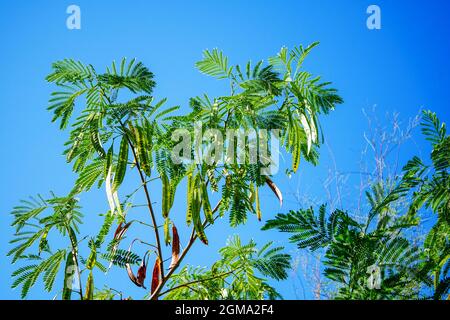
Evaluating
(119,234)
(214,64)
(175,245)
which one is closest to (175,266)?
(175,245)

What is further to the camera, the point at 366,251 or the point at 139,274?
the point at 139,274

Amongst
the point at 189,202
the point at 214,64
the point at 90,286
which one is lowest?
the point at 90,286

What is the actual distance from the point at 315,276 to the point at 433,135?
228 inches

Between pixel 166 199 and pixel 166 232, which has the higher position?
pixel 166 199

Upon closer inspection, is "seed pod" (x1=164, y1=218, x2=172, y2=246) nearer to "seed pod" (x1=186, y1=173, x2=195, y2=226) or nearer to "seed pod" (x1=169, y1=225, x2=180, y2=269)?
"seed pod" (x1=169, y1=225, x2=180, y2=269)

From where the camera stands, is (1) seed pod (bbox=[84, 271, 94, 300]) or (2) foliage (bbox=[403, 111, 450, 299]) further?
(1) seed pod (bbox=[84, 271, 94, 300])

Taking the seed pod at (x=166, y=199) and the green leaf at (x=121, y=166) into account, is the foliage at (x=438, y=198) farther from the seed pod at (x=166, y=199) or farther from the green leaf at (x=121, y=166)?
the green leaf at (x=121, y=166)

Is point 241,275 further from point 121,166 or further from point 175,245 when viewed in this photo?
point 121,166

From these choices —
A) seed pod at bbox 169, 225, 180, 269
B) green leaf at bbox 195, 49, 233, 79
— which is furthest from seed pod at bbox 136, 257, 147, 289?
green leaf at bbox 195, 49, 233, 79

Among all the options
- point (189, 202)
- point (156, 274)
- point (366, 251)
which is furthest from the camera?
point (156, 274)

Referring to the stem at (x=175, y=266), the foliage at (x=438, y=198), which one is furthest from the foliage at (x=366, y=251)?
the stem at (x=175, y=266)

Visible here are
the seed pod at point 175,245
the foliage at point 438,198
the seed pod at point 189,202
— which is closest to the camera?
the foliage at point 438,198

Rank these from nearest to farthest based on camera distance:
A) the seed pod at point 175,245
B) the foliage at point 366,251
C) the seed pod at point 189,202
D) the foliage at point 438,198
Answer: the foliage at point 366,251, the foliage at point 438,198, the seed pod at point 189,202, the seed pod at point 175,245
